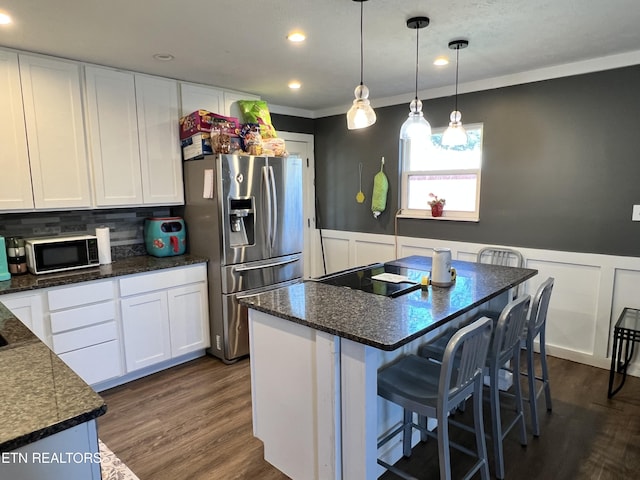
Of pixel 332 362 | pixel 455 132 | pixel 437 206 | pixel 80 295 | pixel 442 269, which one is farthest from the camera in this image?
pixel 437 206

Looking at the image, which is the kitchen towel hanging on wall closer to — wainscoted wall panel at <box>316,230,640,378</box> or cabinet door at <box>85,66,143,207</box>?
wainscoted wall panel at <box>316,230,640,378</box>

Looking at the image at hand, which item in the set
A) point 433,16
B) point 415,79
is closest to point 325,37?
point 433,16

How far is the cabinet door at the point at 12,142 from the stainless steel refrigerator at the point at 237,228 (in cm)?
114

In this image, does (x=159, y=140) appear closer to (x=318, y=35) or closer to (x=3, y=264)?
(x=3, y=264)

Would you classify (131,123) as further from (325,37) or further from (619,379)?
(619,379)

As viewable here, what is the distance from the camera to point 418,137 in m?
2.38

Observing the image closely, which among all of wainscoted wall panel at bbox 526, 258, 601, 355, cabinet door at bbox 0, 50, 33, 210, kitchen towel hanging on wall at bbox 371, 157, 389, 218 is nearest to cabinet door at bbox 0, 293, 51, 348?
cabinet door at bbox 0, 50, 33, 210

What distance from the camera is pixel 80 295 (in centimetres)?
272

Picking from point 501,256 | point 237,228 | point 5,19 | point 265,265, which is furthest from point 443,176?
point 5,19

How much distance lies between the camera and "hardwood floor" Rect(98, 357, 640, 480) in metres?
2.08

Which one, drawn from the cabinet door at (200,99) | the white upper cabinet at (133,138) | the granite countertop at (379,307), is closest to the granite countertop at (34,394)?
the granite countertop at (379,307)

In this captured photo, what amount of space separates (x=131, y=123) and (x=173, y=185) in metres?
0.57

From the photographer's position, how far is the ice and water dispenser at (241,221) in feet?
10.7

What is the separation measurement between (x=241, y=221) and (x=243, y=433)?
161cm
